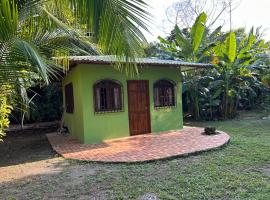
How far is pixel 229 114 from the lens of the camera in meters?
14.4

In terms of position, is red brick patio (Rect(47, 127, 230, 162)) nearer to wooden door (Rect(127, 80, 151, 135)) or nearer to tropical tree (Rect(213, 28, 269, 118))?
wooden door (Rect(127, 80, 151, 135))

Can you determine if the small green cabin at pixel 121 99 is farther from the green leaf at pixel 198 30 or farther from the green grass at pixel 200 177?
the green grass at pixel 200 177

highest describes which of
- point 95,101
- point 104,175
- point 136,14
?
point 136,14

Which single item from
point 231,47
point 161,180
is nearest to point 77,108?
point 161,180

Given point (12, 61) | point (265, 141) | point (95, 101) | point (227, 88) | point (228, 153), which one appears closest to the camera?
point (12, 61)

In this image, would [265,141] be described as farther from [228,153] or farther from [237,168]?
[237,168]

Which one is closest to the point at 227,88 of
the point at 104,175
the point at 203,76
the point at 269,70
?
the point at 203,76

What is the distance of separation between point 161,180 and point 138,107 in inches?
207

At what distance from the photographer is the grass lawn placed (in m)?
4.43

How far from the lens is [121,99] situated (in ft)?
32.0

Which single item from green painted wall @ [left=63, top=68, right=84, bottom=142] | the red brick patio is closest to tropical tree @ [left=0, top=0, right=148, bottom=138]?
the red brick patio

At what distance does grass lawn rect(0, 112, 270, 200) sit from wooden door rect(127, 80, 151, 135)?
366 centimetres

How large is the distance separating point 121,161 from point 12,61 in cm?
394

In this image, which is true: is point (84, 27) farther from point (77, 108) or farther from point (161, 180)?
point (77, 108)
